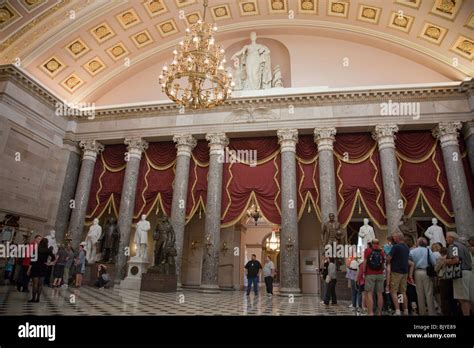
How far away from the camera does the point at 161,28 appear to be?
12844mm

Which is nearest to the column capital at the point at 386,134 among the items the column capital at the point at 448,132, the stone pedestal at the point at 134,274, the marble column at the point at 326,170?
the column capital at the point at 448,132

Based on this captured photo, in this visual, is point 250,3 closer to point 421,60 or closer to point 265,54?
point 265,54

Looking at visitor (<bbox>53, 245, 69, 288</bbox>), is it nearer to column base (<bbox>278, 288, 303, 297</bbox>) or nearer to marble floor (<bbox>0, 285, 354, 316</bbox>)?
marble floor (<bbox>0, 285, 354, 316</bbox>)

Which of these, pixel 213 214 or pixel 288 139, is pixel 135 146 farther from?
pixel 288 139

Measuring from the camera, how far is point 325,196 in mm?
10484

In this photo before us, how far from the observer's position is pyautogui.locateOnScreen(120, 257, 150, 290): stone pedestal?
10.0 meters

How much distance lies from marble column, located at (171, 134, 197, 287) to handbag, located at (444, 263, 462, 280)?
25.6 ft

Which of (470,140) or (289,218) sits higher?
(470,140)

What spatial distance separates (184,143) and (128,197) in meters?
2.92

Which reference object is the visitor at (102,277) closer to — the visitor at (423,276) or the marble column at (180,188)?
the marble column at (180,188)

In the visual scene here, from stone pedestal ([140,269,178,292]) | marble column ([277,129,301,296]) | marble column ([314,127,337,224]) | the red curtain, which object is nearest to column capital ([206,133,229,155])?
marble column ([277,129,301,296])

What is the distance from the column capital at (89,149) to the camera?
12867 millimetres

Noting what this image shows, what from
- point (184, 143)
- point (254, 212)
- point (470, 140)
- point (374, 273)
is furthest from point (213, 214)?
point (470, 140)
